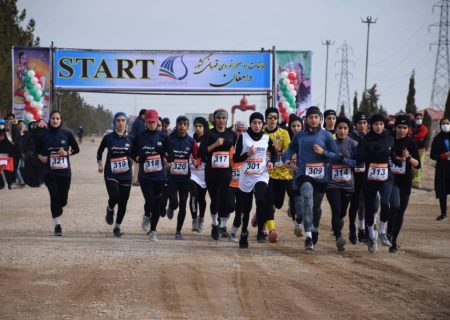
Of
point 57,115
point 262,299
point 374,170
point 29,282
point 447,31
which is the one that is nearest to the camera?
point 262,299

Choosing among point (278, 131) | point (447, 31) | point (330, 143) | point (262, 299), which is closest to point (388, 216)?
point (330, 143)

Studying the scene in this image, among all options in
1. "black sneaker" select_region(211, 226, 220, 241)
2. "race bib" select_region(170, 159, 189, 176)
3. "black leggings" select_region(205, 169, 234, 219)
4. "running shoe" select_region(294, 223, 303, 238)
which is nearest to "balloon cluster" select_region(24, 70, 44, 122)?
"race bib" select_region(170, 159, 189, 176)

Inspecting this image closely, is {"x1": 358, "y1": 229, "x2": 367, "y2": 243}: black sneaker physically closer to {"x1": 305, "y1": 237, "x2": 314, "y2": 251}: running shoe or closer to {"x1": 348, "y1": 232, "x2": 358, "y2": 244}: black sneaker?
{"x1": 348, "y1": 232, "x2": 358, "y2": 244}: black sneaker

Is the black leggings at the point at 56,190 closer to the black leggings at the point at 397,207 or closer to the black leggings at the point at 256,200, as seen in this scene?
the black leggings at the point at 256,200

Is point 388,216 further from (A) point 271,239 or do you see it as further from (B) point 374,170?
(A) point 271,239

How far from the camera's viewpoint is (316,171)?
1152cm

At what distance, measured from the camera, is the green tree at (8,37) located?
56.1 meters

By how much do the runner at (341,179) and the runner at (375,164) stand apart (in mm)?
288

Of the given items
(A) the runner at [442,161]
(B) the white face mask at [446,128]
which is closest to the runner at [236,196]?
(A) the runner at [442,161]

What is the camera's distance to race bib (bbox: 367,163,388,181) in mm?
11320

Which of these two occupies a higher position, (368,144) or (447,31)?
(447,31)

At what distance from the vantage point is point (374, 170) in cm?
1136

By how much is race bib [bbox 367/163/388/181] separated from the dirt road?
1.17m

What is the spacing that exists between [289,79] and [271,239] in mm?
14955
